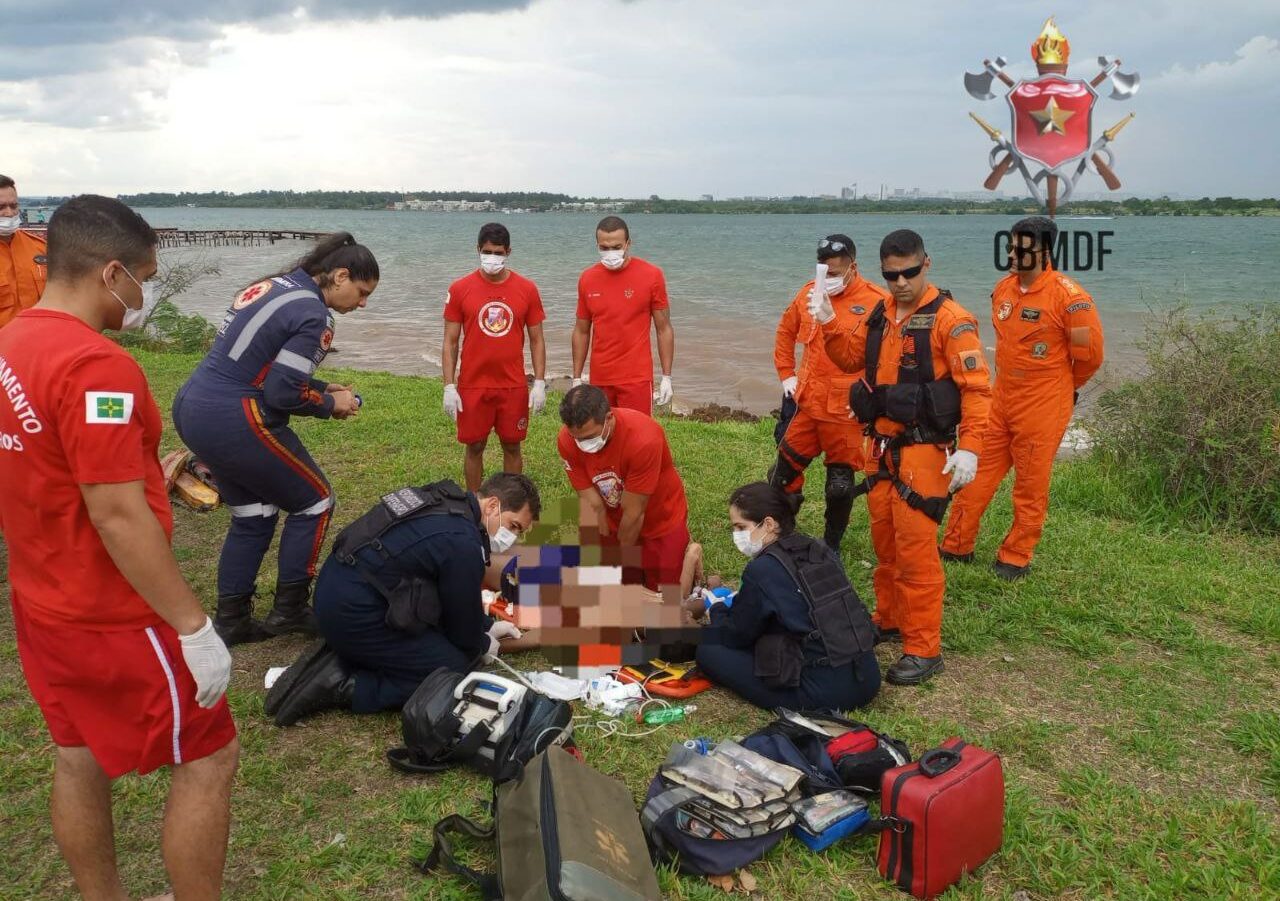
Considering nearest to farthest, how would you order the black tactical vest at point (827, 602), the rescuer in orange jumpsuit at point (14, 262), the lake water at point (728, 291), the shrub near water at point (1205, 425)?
the black tactical vest at point (827, 602)
the rescuer in orange jumpsuit at point (14, 262)
the shrub near water at point (1205, 425)
the lake water at point (728, 291)

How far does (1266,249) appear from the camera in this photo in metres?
59.4

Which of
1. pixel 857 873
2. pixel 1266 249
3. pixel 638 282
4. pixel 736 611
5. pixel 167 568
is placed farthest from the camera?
pixel 1266 249

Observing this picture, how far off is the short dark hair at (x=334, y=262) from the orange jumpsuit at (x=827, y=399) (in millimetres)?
2729

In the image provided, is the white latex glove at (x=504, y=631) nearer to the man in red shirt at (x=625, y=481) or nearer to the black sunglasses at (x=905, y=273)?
the man in red shirt at (x=625, y=481)

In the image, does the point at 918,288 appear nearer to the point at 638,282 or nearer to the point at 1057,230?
the point at 1057,230

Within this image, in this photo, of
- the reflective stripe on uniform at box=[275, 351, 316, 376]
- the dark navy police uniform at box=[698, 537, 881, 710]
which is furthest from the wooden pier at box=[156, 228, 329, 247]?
the dark navy police uniform at box=[698, 537, 881, 710]

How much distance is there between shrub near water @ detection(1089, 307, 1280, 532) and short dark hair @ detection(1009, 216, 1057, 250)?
8.24 ft

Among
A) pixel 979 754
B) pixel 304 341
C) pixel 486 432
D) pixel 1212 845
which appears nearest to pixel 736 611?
pixel 979 754

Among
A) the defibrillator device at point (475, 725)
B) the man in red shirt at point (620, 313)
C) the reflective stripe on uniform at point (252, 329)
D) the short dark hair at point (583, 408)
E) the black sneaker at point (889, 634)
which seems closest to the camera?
the defibrillator device at point (475, 725)

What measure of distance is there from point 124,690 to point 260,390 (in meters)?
2.39

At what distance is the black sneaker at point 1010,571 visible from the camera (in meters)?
6.07

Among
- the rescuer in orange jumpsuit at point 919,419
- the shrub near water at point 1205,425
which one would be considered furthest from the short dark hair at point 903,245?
the shrub near water at point 1205,425

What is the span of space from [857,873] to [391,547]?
7.48 ft

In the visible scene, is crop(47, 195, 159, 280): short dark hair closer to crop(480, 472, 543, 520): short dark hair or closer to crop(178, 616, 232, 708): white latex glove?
crop(178, 616, 232, 708): white latex glove
